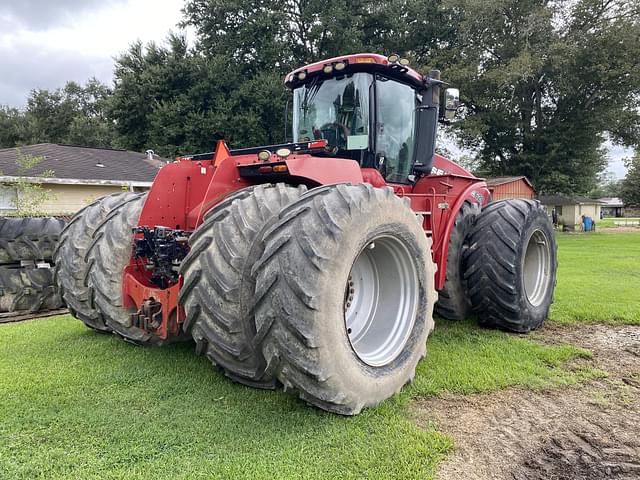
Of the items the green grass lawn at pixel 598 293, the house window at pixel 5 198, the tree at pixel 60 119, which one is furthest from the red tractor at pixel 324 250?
the tree at pixel 60 119

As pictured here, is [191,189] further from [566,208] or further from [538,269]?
[566,208]

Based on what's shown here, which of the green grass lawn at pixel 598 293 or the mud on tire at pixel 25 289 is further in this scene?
the mud on tire at pixel 25 289

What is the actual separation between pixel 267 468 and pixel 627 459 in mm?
1996

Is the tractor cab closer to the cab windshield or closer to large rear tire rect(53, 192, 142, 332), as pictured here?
the cab windshield

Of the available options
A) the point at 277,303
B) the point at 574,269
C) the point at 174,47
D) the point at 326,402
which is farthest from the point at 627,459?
the point at 174,47

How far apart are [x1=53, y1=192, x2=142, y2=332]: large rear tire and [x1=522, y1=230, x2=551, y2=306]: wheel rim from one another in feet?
14.6

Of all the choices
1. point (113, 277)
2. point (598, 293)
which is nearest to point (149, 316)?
point (113, 277)

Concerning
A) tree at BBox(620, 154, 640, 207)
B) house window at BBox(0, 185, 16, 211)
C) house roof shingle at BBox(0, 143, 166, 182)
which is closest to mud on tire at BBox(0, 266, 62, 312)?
house roof shingle at BBox(0, 143, 166, 182)

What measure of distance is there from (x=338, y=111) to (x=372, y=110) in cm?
35

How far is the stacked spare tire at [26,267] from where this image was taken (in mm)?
5996

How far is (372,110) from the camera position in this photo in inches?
169

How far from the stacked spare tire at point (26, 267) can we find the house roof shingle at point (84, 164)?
10.0 m

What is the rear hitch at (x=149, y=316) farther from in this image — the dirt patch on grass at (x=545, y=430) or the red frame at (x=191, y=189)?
the dirt patch on grass at (x=545, y=430)

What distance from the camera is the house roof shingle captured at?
1648 centimetres
